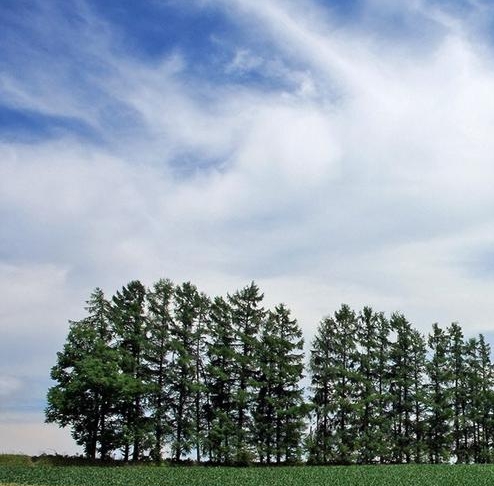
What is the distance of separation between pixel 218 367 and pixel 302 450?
1084 centimetres

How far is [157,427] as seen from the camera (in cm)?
5631

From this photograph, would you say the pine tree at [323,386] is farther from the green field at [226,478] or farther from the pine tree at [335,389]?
the green field at [226,478]

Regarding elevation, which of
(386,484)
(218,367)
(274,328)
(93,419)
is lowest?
(386,484)

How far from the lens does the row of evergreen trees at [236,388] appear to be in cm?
5400

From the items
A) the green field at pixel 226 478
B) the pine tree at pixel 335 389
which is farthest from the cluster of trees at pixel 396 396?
the green field at pixel 226 478

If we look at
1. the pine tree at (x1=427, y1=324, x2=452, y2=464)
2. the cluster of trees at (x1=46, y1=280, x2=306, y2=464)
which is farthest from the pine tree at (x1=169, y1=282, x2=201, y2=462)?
the pine tree at (x1=427, y1=324, x2=452, y2=464)

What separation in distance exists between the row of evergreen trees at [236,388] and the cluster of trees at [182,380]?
95 mm

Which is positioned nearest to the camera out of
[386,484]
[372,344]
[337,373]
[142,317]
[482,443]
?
[386,484]

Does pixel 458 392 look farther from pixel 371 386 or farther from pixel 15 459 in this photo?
pixel 15 459

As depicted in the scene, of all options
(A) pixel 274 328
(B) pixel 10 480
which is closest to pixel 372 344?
(A) pixel 274 328

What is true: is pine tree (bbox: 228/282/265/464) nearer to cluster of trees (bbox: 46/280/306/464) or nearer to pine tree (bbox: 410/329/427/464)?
cluster of trees (bbox: 46/280/306/464)

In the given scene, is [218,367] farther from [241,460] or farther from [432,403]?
[432,403]

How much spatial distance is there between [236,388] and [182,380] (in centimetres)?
548

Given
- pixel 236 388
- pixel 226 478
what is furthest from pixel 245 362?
pixel 226 478
